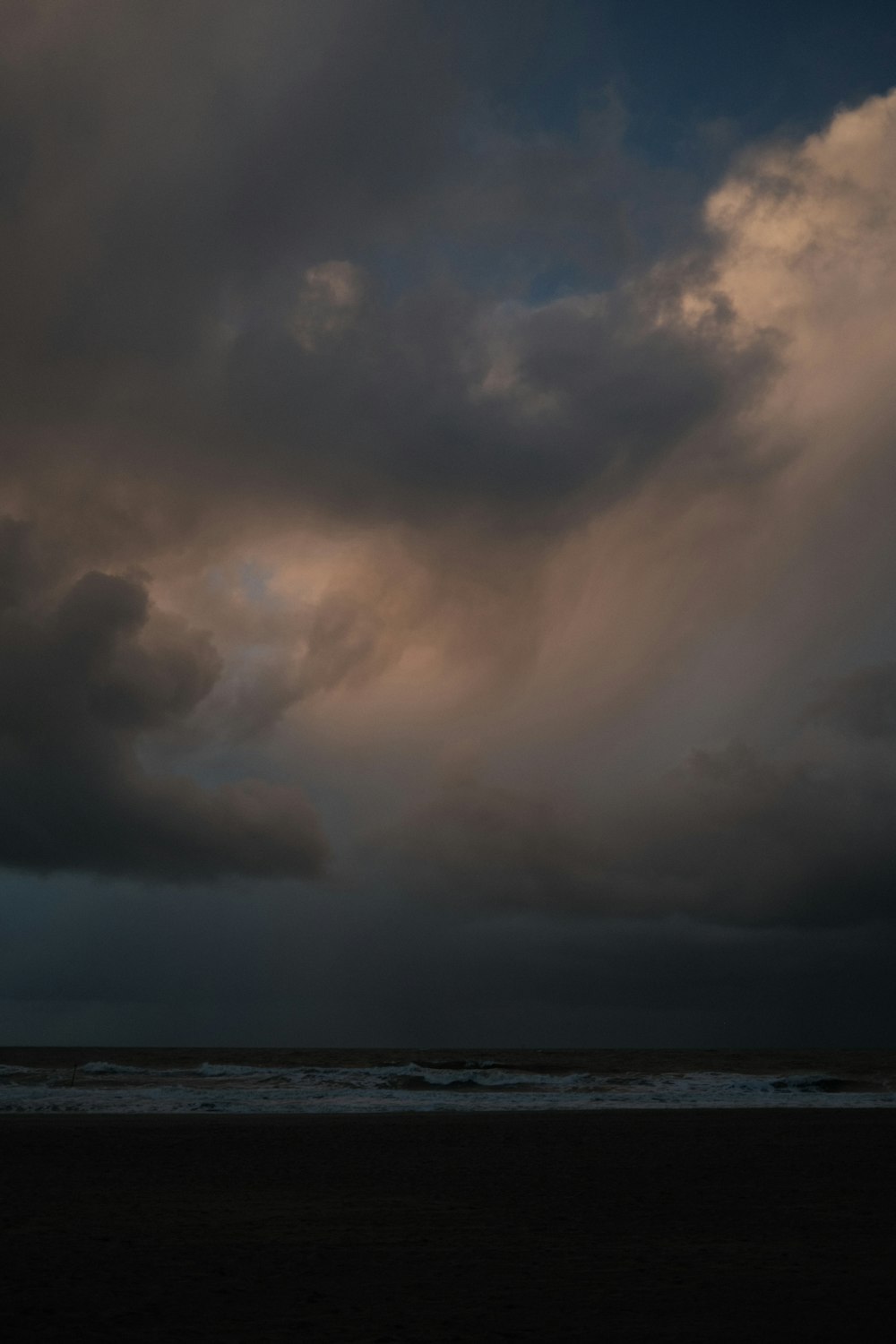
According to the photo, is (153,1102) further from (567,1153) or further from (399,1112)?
(567,1153)

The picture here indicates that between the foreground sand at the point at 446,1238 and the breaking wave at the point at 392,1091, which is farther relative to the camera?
the breaking wave at the point at 392,1091

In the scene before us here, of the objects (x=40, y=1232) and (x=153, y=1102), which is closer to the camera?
(x=40, y=1232)

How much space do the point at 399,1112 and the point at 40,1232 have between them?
813 inches

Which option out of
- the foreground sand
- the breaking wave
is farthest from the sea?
the foreground sand

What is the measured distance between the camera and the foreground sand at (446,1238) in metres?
9.06

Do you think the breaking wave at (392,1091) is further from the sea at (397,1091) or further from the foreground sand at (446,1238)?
the foreground sand at (446,1238)

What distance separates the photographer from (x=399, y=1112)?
32.0 metres

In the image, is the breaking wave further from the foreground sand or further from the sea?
the foreground sand

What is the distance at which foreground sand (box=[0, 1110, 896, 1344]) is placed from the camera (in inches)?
357

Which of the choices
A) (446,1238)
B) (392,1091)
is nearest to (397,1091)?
(392,1091)

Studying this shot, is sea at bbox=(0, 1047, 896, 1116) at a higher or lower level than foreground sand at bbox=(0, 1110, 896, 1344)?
lower

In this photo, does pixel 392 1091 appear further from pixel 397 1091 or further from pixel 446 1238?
pixel 446 1238

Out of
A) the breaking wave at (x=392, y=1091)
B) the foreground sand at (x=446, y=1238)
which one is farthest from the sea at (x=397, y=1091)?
the foreground sand at (x=446, y=1238)

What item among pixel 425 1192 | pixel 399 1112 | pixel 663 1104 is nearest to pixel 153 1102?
pixel 399 1112
